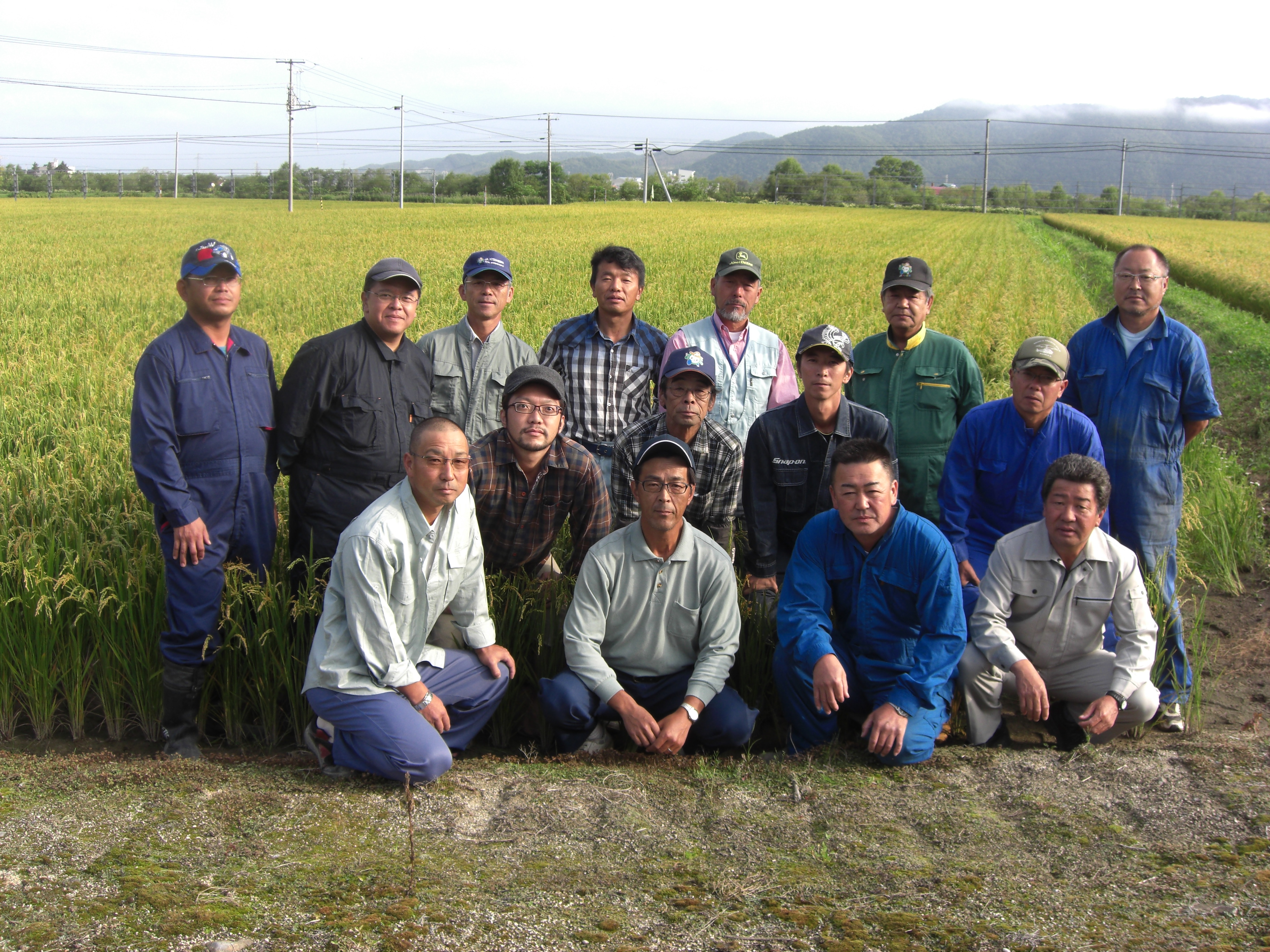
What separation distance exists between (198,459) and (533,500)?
1418 mm

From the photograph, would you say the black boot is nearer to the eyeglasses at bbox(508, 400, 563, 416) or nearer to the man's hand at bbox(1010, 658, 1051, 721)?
the eyeglasses at bbox(508, 400, 563, 416)

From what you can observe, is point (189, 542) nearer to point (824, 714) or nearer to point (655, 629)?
point (655, 629)

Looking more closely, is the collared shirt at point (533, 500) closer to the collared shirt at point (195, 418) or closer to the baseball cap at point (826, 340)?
the collared shirt at point (195, 418)

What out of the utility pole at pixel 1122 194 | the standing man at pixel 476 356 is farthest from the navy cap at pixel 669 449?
the utility pole at pixel 1122 194

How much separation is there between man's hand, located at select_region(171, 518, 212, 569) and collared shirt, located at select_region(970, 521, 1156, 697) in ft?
10.5

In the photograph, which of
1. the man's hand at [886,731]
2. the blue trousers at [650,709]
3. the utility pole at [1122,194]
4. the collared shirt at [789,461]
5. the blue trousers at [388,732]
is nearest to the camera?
the blue trousers at [388,732]

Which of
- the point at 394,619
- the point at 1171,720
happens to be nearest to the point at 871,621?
the point at 1171,720

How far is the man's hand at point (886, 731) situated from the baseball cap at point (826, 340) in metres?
1.59

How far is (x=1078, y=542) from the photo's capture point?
375 centimetres

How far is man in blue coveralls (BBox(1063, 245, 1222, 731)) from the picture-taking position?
472cm

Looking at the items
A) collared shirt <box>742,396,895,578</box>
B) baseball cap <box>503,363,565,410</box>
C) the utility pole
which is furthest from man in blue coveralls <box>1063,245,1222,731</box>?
the utility pole

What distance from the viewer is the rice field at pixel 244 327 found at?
4066 millimetres

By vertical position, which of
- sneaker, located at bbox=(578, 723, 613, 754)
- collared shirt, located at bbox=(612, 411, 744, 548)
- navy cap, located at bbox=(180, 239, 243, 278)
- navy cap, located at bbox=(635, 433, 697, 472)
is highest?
navy cap, located at bbox=(180, 239, 243, 278)

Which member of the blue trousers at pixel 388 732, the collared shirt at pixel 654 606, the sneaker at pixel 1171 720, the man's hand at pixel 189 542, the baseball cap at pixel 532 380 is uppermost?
the baseball cap at pixel 532 380
